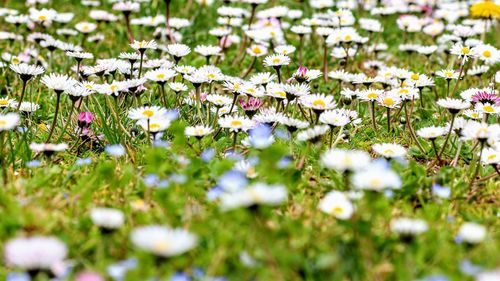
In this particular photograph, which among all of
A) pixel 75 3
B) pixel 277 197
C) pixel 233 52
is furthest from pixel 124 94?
pixel 75 3

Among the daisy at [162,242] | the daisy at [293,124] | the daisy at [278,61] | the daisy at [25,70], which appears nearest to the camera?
the daisy at [162,242]

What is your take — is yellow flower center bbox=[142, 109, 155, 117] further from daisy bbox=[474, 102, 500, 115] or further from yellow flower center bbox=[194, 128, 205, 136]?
daisy bbox=[474, 102, 500, 115]

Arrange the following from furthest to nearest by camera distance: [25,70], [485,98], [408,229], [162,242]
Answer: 1. [485,98]
2. [25,70]
3. [408,229]
4. [162,242]

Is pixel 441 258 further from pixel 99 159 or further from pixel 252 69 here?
pixel 252 69

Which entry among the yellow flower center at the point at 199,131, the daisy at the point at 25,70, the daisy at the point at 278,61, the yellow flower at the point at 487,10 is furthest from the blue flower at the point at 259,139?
the yellow flower at the point at 487,10

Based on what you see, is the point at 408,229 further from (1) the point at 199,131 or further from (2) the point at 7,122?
(2) the point at 7,122

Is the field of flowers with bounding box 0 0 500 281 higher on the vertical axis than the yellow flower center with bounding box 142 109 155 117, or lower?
lower

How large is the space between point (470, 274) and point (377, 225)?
0.51 metres

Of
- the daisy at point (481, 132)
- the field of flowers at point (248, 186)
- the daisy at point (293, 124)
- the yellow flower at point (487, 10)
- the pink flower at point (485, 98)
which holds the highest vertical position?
the yellow flower at point (487, 10)

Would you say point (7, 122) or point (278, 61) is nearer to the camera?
point (7, 122)

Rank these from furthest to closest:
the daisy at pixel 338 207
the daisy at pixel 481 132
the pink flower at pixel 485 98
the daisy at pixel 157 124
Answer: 1. the pink flower at pixel 485 98
2. the daisy at pixel 157 124
3. the daisy at pixel 481 132
4. the daisy at pixel 338 207

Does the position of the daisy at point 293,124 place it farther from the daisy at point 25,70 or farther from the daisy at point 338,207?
the daisy at point 25,70

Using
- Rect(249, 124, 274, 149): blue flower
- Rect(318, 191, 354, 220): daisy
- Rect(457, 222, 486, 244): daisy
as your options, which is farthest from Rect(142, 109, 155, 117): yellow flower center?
Rect(457, 222, 486, 244): daisy

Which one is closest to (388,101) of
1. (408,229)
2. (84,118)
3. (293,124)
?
(293,124)
